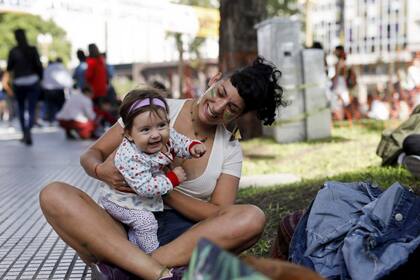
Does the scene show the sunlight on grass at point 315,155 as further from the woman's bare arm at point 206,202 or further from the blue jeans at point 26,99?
the blue jeans at point 26,99

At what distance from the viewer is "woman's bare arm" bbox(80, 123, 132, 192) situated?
304cm

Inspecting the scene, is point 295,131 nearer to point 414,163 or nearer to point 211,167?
point 414,163

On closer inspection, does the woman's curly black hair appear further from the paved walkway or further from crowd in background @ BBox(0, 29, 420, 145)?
crowd in background @ BBox(0, 29, 420, 145)

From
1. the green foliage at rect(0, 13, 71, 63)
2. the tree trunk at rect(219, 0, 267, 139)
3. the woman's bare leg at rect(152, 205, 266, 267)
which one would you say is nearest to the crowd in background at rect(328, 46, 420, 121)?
the tree trunk at rect(219, 0, 267, 139)

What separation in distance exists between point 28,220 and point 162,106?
8.09 feet

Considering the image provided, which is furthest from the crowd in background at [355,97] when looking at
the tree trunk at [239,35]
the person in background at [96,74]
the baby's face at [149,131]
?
the baby's face at [149,131]

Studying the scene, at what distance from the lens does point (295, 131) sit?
32.9 feet

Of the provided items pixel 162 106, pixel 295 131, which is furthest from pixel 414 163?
pixel 295 131

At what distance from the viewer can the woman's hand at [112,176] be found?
119 inches

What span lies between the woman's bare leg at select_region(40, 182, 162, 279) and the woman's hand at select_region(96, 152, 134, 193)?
131mm

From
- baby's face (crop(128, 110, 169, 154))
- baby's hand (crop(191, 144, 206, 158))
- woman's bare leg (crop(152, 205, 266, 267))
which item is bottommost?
woman's bare leg (crop(152, 205, 266, 267))

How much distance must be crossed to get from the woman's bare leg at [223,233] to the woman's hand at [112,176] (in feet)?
1.04

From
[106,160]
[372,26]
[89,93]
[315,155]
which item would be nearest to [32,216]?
[106,160]

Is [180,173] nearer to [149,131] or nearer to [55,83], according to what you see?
[149,131]
